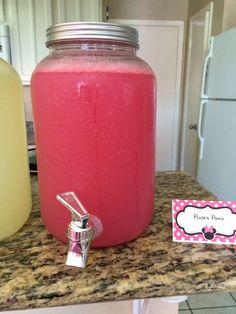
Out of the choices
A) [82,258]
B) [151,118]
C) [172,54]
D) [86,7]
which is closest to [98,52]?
[151,118]

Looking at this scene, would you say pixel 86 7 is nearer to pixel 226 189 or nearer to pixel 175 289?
pixel 226 189

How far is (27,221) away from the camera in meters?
0.53

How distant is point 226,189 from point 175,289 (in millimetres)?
1810

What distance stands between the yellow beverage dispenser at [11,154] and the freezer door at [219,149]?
1741 millimetres

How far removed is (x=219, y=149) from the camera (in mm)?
2125

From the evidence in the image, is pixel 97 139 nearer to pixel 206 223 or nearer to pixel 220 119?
pixel 206 223

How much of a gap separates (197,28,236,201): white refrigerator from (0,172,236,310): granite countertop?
1.62 meters

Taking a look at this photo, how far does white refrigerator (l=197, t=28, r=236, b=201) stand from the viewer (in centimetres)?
192

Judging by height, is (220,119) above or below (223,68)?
below

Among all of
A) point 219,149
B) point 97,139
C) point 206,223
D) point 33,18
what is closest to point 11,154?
point 97,139

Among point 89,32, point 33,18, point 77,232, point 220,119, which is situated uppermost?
point 33,18

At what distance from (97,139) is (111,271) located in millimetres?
199

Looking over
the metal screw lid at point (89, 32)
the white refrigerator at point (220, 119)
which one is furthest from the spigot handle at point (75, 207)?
the white refrigerator at point (220, 119)

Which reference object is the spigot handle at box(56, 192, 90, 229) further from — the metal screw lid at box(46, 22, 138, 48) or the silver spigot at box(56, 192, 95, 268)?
the metal screw lid at box(46, 22, 138, 48)
